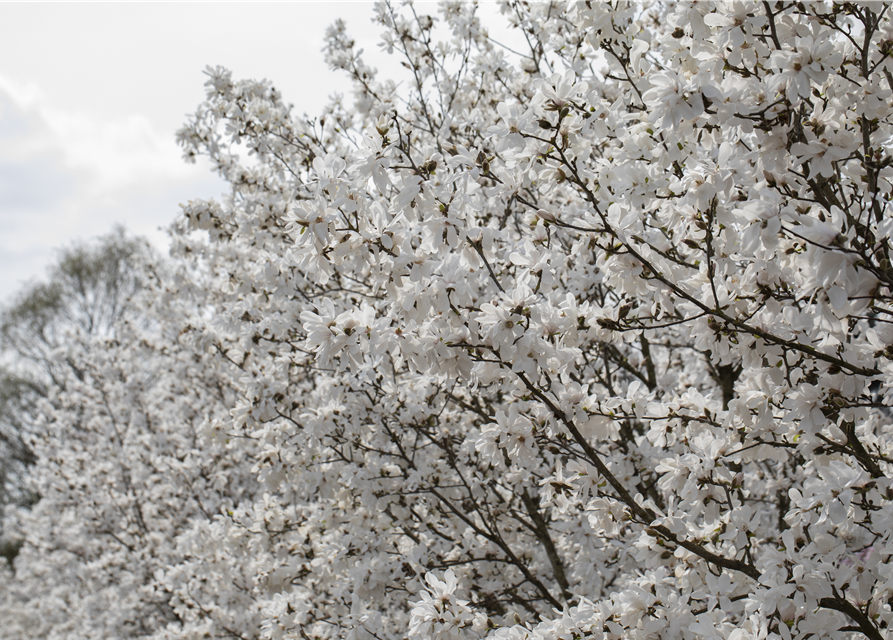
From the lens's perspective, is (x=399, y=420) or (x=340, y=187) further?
(x=399, y=420)

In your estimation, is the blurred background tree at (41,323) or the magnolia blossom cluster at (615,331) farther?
the blurred background tree at (41,323)

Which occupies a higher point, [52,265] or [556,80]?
[52,265]

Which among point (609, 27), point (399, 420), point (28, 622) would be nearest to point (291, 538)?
point (399, 420)

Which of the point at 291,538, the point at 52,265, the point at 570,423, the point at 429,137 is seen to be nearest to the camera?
the point at 570,423

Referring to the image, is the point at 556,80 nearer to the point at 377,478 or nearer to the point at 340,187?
the point at 340,187

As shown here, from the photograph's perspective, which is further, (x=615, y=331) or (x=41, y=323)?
(x=41, y=323)

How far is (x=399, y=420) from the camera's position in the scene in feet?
12.3

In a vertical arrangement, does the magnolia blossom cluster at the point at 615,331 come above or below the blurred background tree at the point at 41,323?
below

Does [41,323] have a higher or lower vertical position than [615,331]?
higher

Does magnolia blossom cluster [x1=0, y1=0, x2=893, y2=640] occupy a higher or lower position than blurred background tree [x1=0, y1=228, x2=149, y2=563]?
lower

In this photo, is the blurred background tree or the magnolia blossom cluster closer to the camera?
the magnolia blossom cluster

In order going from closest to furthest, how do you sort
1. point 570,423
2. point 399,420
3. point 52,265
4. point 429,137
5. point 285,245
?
point 570,423 → point 399,420 → point 285,245 → point 429,137 → point 52,265

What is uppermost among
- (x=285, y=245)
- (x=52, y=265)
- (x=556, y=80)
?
(x=52, y=265)

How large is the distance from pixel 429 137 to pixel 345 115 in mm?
808
